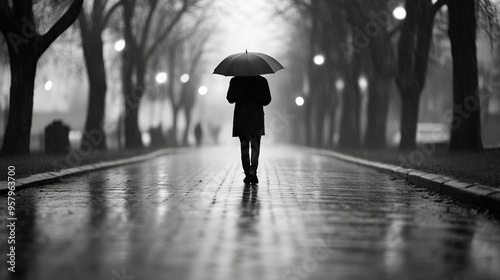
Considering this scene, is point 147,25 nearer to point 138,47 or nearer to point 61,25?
point 138,47

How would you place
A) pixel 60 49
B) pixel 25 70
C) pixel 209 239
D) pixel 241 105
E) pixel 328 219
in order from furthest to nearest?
pixel 60 49
pixel 25 70
pixel 241 105
pixel 328 219
pixel 209 239

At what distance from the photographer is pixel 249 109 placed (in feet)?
45.2

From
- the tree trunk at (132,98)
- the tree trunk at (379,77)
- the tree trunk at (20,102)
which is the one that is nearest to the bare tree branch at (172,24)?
the tree trunk at (132,98)

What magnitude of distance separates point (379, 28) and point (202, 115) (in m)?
63.7

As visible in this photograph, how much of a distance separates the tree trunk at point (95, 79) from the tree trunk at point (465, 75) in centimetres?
1233

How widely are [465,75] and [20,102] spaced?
11.5 meters

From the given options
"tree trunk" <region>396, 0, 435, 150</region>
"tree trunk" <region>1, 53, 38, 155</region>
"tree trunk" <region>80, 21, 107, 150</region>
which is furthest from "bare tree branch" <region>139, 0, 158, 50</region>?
"tree trunk" <region>1, 53, 38, 155</region>

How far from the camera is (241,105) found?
13.9m

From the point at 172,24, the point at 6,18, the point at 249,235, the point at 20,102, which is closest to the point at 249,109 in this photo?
the point at 249,235

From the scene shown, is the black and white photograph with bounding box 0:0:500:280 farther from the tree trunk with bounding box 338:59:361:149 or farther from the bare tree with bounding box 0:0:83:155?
the tree trunk with bounding box 338:59:361:149

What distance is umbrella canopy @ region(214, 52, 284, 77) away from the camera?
13977 mm

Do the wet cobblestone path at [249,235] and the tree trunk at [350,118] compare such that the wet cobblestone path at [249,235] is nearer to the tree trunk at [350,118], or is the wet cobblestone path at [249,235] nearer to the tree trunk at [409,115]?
the tree trunk at [409,115]

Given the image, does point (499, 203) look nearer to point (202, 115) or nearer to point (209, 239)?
point (209, 239)

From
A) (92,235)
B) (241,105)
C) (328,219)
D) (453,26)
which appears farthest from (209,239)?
(453,26)
